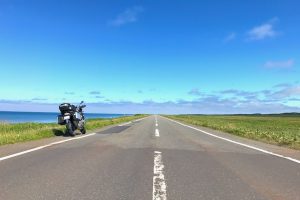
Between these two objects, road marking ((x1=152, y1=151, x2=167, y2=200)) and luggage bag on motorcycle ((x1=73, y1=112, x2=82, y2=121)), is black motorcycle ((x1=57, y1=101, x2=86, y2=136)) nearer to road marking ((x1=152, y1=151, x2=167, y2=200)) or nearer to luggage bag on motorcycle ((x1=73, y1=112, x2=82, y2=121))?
luggage bag on motorcycle ((x1=73, y1=112, x2=82, y2=121))

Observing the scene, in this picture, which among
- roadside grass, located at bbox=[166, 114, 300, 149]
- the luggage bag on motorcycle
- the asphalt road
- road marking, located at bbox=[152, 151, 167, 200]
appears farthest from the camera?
the luggage bag on motorcycle

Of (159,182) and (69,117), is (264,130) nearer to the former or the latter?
(69,117)

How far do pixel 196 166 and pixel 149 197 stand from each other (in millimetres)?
3660

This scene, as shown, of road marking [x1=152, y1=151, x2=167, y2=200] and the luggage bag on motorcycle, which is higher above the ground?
the luggage bag on motorcycle

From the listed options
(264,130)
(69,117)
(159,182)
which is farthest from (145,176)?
(264,130)

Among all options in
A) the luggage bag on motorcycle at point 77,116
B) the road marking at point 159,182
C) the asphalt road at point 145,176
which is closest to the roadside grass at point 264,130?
the asphalt road at point 145,176

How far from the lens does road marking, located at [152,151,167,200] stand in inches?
243

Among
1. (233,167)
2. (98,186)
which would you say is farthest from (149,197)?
(233,167)

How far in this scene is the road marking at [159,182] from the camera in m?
6.17

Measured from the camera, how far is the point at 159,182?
726 cm

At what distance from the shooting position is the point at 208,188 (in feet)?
22.3

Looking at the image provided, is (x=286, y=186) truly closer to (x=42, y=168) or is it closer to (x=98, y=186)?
(x=98, y=186)

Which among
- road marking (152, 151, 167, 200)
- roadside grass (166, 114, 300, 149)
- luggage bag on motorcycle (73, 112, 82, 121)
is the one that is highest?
luggage bag on motorcycle (73, 112, 82, 121)

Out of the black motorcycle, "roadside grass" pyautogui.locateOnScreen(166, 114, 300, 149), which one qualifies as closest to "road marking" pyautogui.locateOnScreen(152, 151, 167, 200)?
"roadside grass" pyautogui.locateOnScreen(166, 114, 300, 149)
